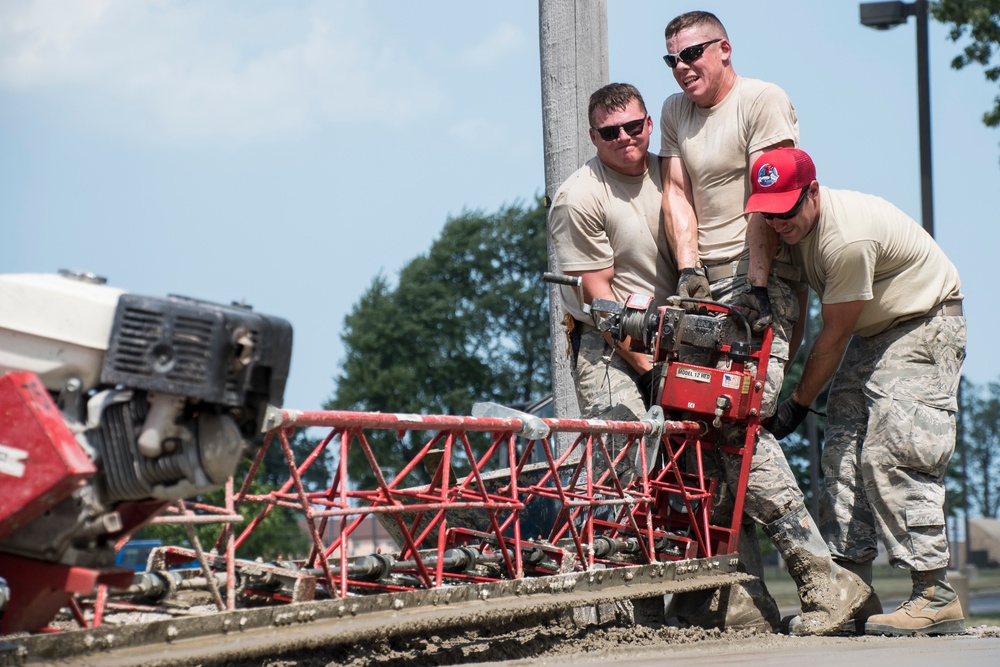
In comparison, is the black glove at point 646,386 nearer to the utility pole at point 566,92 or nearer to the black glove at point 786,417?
the black glove at point 786,417

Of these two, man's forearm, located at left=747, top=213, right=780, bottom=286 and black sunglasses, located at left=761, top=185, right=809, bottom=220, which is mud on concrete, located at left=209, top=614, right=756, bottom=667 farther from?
black sunglasses, located at left=761, top=185, right=809, bottom=220

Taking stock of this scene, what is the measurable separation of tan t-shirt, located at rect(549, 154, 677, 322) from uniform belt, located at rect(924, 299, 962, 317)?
1.26 m

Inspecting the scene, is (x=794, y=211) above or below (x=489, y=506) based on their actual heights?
above

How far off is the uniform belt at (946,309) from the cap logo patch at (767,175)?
1.03 m

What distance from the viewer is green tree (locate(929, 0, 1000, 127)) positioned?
1530 cm

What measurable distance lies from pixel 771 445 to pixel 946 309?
105cm

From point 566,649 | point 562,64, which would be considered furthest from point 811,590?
point 562,64

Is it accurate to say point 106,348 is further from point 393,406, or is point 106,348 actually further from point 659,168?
point 393,406

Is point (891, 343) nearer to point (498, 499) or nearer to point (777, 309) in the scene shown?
point (777, 309)

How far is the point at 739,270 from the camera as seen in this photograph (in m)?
5.84

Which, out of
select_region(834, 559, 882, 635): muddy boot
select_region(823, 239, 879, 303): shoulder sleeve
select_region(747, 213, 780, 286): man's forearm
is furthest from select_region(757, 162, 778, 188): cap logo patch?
select_region(834, 559, 882, 635): muddy boot

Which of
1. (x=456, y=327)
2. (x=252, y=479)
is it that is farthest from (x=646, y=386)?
(x=456, y=327)

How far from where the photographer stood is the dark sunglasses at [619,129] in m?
5.78

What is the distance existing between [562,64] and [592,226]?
57.9 inches
